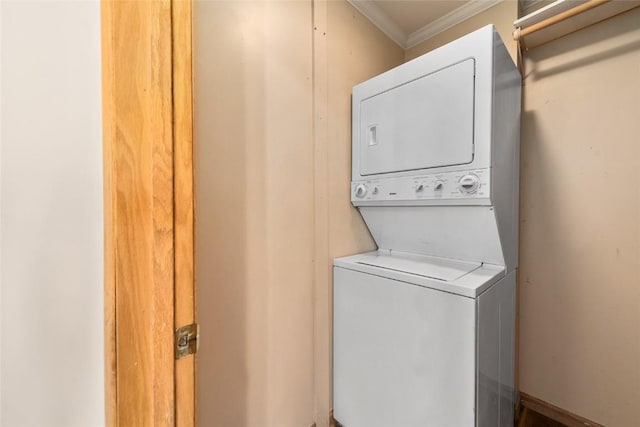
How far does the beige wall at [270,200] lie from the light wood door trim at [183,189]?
48 cm

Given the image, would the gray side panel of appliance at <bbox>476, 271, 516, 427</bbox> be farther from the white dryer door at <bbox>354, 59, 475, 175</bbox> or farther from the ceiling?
the ceiling

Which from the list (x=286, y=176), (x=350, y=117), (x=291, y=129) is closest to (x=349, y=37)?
(x=350, y=117)

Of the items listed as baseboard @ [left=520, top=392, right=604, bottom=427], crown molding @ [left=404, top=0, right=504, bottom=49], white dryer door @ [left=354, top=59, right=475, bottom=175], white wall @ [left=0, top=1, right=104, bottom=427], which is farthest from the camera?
crown molding @ [left=404, top=0, right=504, bottom=49]

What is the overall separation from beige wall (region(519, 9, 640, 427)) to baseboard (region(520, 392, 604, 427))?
0.03 meters

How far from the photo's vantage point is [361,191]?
1566 mm

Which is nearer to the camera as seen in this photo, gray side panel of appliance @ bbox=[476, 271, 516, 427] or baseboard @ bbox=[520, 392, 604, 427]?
gray side panel of appliance @ bbox=[476, 271, 516, 427]

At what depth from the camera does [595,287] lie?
1.43 meters

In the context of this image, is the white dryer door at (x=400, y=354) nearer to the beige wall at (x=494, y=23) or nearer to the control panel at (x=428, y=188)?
the control panel at (x=428, y=188)

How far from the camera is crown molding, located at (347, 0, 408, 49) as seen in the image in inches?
66.1

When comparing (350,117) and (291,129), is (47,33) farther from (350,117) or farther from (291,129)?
(350,117)

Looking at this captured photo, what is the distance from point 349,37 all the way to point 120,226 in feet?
5.56

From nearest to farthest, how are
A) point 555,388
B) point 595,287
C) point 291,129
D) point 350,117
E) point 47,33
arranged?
point 47,33, point 291,129, point 595,287, point 555,388, point 350,117

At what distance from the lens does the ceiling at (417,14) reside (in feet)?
5.57

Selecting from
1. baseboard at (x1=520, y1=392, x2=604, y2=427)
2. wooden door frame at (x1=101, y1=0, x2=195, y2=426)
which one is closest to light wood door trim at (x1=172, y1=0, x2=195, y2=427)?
wooden door frame at (x1=101, y1=0, x2=195, y2=426)
